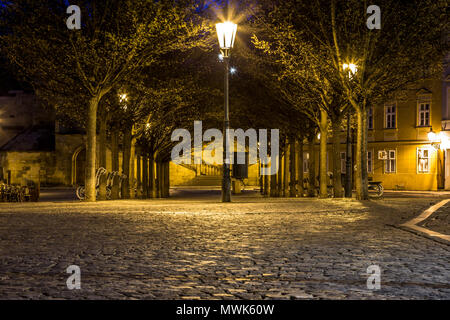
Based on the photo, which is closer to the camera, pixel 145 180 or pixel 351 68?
pixel 351 68

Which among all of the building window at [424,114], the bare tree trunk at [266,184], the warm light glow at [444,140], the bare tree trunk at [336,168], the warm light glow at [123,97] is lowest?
the bare tree trunk at [266,184]

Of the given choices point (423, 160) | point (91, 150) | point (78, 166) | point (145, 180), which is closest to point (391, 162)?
point (423, 160)

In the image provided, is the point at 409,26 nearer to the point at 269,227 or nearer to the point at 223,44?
the point at 223,44

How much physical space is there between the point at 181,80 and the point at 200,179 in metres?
31.2

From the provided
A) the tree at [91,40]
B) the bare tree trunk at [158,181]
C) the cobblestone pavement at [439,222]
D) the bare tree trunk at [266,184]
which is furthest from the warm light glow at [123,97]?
the cobblestone pavement at [439,222]

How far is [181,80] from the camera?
90.4ft

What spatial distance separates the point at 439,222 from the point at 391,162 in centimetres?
3307

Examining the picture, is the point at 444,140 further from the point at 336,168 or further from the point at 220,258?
the point at 220,258

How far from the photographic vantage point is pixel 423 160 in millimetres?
41156

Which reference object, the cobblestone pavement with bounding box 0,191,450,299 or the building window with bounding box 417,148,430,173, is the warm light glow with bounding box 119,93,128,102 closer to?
the cobblestone pavement with bounding box 0,191,450,299

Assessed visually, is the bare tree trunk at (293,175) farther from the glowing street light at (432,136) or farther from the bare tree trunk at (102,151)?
the bare tree trunk at (102,151)

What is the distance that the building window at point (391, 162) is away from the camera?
142 feet

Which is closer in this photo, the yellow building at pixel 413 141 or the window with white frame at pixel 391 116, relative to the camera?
the yellow building at pixel 413 141

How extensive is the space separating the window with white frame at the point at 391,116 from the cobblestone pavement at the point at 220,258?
32.4m
